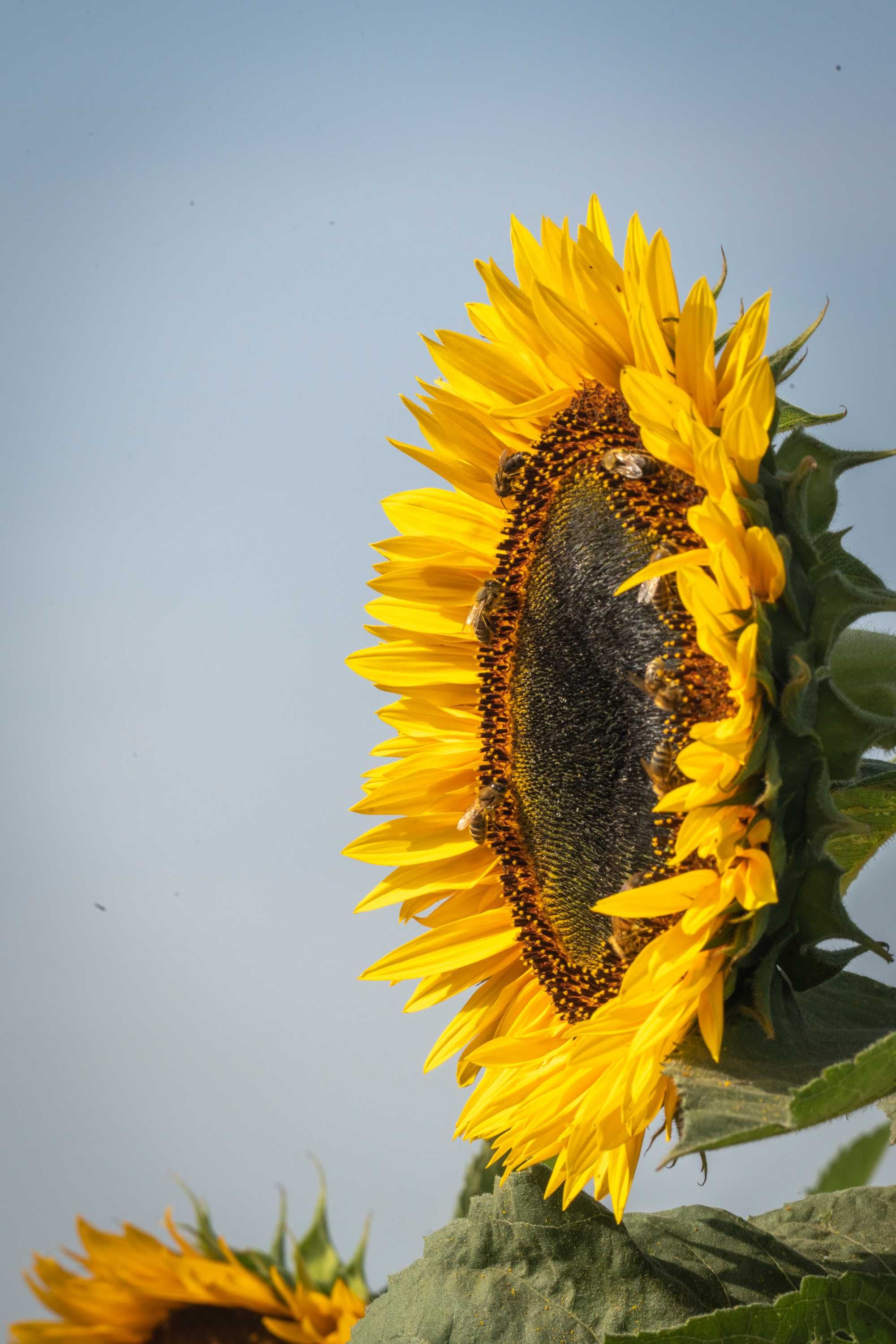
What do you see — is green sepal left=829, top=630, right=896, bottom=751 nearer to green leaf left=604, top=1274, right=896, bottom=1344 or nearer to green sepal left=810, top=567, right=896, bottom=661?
green sepal left=810, top=567, right=896, bottom=661

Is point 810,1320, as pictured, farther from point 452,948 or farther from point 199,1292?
point 199,1292

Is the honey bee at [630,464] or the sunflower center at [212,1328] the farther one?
the sunflower center at [212,1328]

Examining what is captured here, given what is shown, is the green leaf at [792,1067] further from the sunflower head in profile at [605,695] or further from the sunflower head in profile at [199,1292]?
the sunflower head in profile at [199,1292]

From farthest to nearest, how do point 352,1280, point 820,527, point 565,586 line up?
point 352,1280
point 565,586
point 820,527

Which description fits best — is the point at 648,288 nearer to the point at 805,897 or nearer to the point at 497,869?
the point at 805,897

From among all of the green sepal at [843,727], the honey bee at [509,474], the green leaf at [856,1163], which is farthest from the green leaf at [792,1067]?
the green leaf at [856,1163]

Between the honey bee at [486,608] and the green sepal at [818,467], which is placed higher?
the honey bee at [486,608]

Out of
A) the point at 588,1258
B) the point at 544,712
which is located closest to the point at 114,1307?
the point at 588,1258
